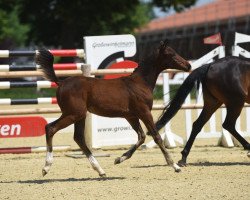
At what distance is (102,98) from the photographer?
9.29 m

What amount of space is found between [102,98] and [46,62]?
85 cm

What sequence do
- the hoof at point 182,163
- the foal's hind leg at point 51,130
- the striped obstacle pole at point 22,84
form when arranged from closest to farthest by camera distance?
the foal's hind leg at point 51,130
the hoof at point 182,163
the striped obstacle pole at point 22,84

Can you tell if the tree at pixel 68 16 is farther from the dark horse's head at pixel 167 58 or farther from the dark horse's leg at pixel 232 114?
the dark horse's head at pixel 167 58

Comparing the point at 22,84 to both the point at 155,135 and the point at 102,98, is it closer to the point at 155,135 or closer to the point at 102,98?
the point at 102,98

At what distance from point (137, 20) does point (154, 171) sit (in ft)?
163

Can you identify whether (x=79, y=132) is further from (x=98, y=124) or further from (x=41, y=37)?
(x=41, y=37)

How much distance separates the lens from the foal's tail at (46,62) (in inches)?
364

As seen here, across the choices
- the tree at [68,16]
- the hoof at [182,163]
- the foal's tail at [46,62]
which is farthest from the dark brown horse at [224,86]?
the tree at [68,16]

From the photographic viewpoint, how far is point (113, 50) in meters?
12.5

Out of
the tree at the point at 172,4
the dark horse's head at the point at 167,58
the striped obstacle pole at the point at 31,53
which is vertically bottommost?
the tree at the point at 172,4

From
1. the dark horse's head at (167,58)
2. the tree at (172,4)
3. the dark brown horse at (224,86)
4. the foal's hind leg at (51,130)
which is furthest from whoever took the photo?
the tree at (172,4)

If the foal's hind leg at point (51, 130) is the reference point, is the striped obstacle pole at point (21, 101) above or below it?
below

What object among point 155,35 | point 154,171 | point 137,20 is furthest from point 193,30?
point 154,171

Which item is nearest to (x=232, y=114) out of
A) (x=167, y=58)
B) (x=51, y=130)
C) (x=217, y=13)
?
(x=167, y=58)
